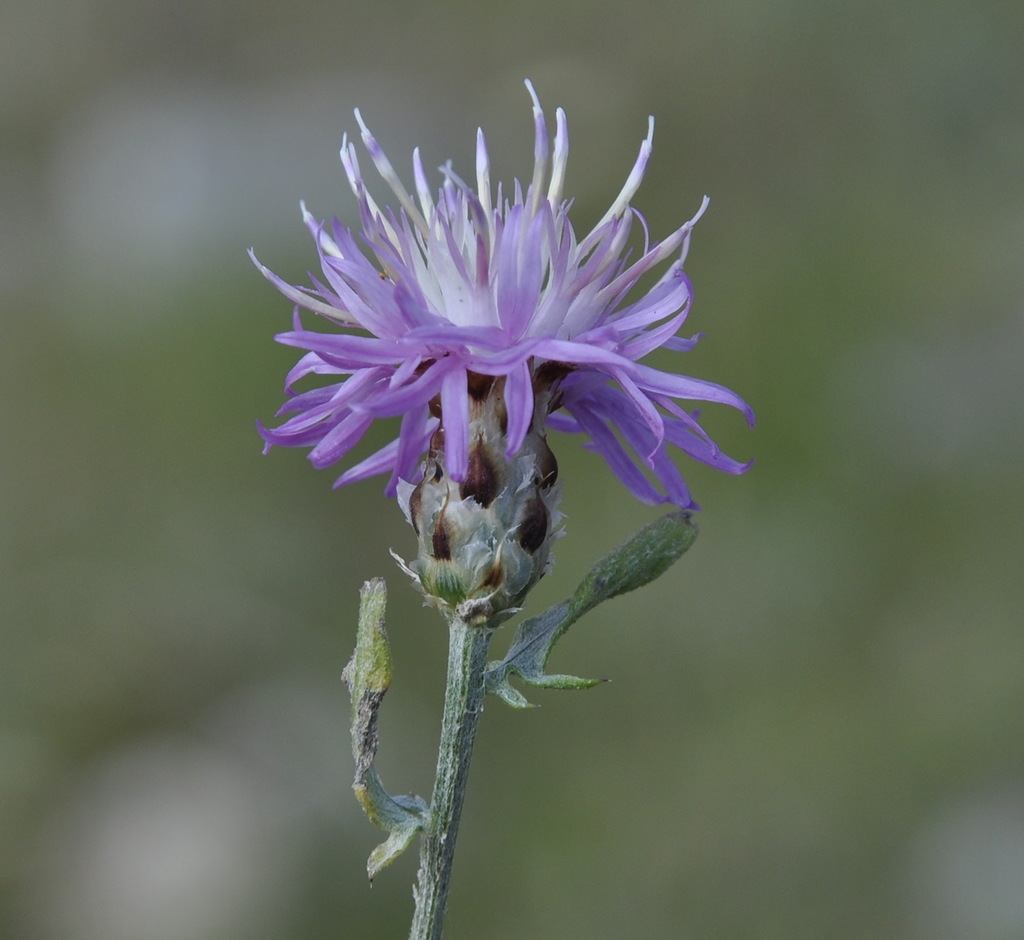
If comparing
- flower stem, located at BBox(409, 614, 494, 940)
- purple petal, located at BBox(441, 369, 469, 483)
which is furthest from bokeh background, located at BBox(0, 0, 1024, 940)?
purple petal, located at BBox(441, 369, 469, 483)

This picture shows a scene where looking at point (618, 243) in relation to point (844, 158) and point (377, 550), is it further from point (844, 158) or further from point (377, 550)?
point (844, 158)

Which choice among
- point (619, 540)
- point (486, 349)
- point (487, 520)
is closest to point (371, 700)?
point (487, 520)

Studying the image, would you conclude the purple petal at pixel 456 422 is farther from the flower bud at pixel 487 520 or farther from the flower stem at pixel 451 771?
the flower stem at pixel 451 771

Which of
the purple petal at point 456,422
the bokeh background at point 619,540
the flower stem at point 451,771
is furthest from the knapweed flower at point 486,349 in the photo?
the bokeh background at point 619,540

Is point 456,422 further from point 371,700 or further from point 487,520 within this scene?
point 371,700

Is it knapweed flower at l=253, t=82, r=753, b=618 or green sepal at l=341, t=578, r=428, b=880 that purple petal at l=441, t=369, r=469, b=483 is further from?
green sepal at l=341, t=578, r=428, b=880
